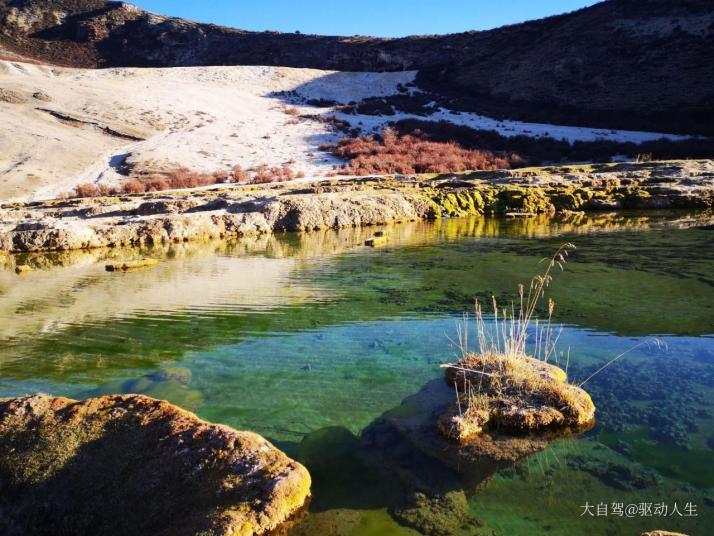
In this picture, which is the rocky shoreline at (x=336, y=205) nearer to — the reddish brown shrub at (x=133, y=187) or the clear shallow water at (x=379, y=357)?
the clear shallow water at (x=379, y=357)

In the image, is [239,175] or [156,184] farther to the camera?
[239,175]

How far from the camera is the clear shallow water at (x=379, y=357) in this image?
360 cm

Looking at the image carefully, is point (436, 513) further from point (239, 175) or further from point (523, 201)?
point (239, 175)

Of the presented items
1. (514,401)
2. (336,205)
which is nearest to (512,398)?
(514,401)

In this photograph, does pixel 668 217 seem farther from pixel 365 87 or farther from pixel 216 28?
pixel 216 28

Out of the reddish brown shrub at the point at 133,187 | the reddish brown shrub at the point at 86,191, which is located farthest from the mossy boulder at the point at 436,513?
the reddish brown shrub at the point at 133,187

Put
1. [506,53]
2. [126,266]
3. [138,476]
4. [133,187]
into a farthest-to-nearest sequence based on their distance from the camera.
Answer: [506,53]
[133,187]
[126,266]
[138,476]

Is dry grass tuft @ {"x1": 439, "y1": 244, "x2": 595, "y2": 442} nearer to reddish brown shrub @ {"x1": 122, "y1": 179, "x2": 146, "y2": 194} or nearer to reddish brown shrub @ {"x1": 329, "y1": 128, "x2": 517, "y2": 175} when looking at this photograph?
reddish brown shrub @ {"x1": 122, "y1": 179, "x2": 146, "y2": 194}

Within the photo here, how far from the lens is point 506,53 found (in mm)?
57469

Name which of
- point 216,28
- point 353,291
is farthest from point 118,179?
point 216,28

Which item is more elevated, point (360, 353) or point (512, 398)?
point (512, 398)

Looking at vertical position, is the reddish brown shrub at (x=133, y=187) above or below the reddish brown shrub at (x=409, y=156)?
below

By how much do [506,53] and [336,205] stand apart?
4622 cm

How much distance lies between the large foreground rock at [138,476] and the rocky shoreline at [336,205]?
13507 millimetres
